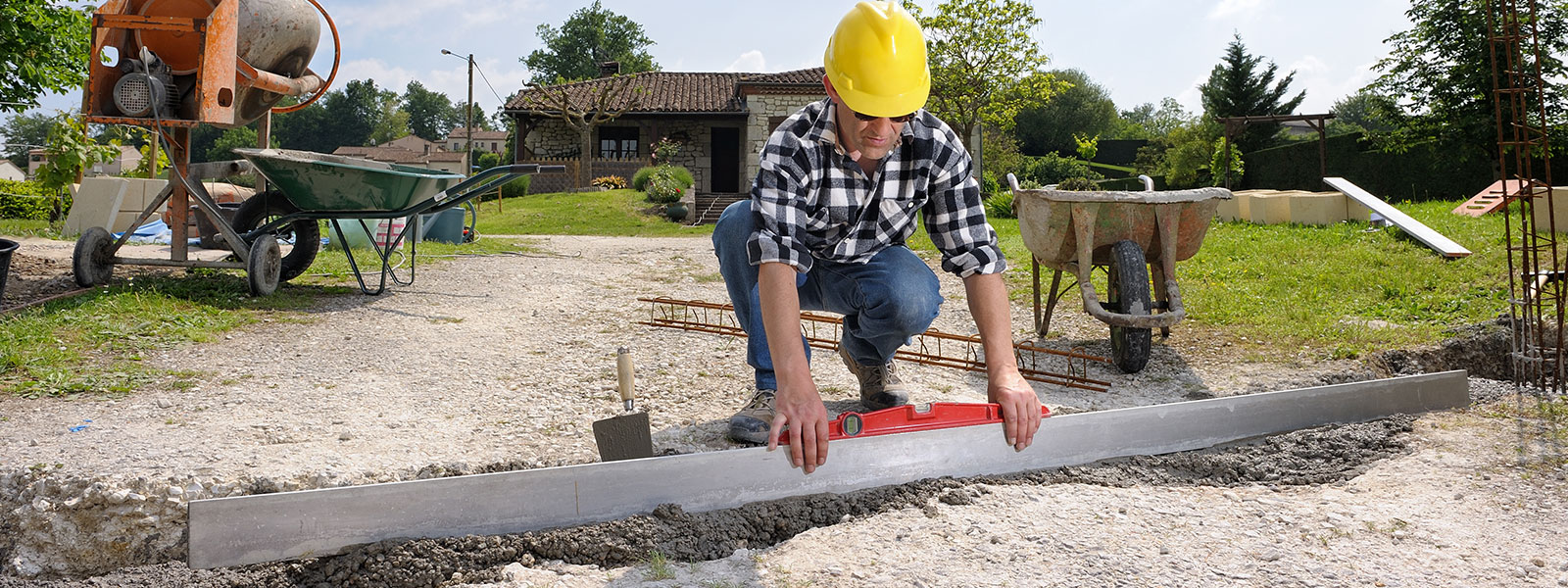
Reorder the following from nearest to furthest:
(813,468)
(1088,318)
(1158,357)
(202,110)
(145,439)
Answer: (813,468)
(145,439)
(1158,357)
(202,110)
(1088,318)

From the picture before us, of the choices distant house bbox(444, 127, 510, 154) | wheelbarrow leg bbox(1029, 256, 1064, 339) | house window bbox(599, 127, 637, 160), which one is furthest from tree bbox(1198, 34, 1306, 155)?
distant house bbox(444, 127, 510, 154)

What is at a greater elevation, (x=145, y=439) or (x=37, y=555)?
(x=145, y=439)

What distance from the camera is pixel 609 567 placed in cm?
181

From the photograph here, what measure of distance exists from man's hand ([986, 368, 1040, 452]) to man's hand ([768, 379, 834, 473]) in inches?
16.3

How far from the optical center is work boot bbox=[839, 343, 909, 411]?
2822 mm

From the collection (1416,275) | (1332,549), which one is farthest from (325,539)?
(1416,275)

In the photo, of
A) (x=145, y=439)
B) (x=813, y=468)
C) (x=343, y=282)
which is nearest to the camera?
(x=813, y=468)

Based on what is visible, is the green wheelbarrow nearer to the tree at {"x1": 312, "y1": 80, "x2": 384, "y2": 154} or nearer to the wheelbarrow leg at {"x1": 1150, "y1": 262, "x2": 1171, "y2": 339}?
the wheelbarrow leg at {"x1": 1150, "y1": 262, "x2": 1171, "y2": 339}

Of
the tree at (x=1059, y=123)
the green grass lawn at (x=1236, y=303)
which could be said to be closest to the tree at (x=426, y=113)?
the tree at (x=1059, y=123)

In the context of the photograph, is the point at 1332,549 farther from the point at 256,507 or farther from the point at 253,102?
the point at 253,102

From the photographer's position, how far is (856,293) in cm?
251

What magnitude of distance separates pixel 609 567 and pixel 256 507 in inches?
26.9

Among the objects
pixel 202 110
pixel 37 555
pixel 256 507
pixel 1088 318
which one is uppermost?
pixel 202 110

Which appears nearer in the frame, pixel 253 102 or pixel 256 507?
pixel 256 507
